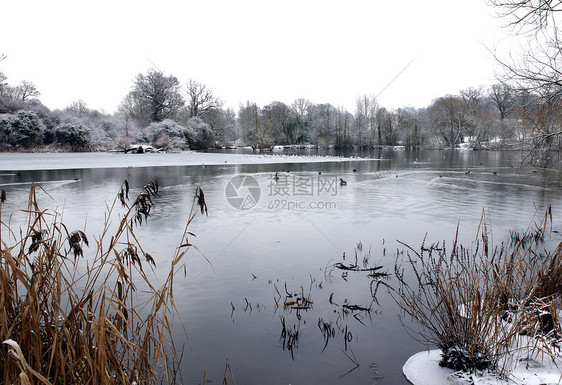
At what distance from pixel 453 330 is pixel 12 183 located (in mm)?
17862

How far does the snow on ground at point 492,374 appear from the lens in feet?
10.3

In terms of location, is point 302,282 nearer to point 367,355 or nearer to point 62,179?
point 367,355

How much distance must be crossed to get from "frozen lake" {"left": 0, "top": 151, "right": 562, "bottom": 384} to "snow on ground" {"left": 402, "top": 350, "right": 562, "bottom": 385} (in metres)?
0.16

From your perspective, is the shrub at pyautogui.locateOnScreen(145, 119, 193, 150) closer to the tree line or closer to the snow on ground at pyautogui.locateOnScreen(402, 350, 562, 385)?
the tree line

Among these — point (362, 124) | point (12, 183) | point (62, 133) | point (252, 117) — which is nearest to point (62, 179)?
point (12, 183)

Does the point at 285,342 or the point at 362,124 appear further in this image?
the point at 362,124

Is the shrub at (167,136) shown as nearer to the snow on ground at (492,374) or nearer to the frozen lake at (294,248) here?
the frozen lake at (294,248)

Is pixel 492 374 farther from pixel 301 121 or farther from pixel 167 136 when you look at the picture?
pixel 301 121

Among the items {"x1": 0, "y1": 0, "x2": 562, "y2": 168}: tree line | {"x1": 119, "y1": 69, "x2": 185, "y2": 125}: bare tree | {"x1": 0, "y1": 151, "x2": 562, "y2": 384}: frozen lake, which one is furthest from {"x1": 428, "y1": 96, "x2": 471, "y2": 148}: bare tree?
{"x1": 0, "y1": 151, "x2": 562, "y2": 384}: frozen lake

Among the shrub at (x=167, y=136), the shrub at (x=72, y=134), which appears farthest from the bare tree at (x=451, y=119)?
the shrub at (x=72, y=134)

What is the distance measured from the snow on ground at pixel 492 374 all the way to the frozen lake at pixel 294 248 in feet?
0.51

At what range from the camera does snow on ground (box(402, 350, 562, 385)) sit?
3.14 metres

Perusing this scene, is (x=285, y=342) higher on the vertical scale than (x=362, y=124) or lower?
lower

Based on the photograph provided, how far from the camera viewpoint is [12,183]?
52.2 ft
